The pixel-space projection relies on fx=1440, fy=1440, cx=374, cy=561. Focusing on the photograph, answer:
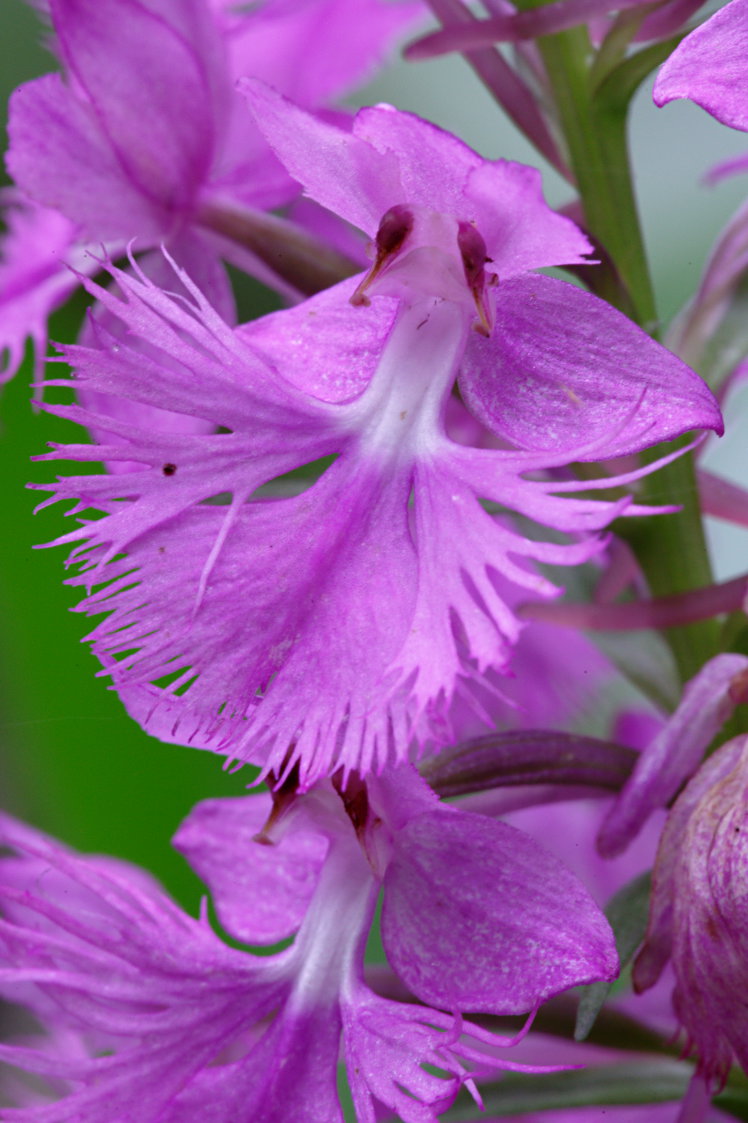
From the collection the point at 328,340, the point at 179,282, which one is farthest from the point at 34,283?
the point at 328,340

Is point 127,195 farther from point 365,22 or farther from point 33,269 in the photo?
point 365,22

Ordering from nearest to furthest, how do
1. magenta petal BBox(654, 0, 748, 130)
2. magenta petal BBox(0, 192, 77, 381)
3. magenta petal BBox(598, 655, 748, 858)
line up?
magenta petal BBox(654, 0, 748, 130)
magenta petal BBox(598, 655, 748, 858)
magenta petal BBox(0, 192, 77, 381)

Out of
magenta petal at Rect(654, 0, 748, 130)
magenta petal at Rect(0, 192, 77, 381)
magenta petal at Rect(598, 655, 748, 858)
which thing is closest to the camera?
magenta petal at Rect(654, 0, 748, 130)

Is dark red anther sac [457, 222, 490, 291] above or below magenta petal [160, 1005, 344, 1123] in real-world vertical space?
above

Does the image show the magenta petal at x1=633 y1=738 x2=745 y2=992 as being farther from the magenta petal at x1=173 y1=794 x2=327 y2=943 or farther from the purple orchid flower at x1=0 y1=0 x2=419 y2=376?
the purple orchid flower at x1=0 y1=0 x2=419 y2=376

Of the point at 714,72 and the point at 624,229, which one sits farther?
the point at 624,229

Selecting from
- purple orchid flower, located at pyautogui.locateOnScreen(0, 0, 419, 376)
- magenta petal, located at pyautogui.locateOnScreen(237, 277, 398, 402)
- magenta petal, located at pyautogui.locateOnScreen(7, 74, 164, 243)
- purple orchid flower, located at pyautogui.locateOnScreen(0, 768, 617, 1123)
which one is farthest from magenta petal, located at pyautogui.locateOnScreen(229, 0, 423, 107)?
purple orchid flower, located at pyautogui.locateOnScreen(0, 768, 617, 1123)

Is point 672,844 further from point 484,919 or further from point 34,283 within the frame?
point 34,283
